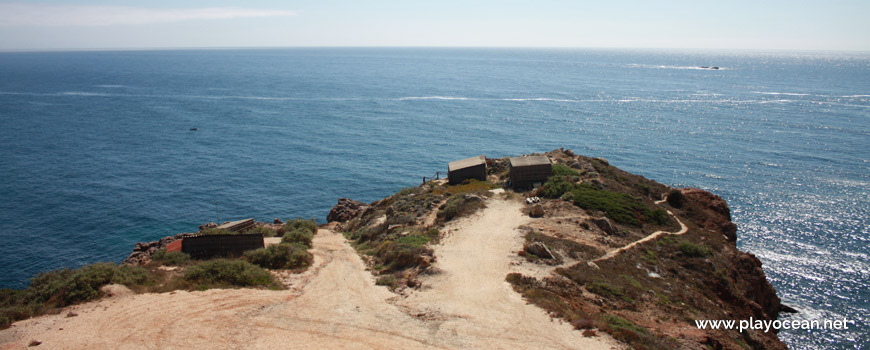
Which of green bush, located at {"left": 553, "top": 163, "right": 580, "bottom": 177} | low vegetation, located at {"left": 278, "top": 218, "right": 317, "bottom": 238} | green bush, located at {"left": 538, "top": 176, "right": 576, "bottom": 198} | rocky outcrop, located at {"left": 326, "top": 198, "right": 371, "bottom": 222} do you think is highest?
green bush, located at {"left": 553, "top": 163, "right": 580, "bottom": 177}

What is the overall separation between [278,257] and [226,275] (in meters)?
3.35

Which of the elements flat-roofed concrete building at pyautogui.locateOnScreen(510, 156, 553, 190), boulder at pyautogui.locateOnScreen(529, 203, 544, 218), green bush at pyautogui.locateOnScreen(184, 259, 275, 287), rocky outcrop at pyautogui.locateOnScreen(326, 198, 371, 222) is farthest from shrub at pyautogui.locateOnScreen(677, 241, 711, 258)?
rocky outcrop at pyautogui.locateOnScreen(326, 198, 371, 222)

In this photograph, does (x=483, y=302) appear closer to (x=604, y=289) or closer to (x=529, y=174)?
(x=604, y=289)

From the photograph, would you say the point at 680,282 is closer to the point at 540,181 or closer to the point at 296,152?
the point at 540,181

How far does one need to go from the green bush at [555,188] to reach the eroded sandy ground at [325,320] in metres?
12.4

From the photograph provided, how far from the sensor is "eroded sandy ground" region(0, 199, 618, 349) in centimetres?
1698

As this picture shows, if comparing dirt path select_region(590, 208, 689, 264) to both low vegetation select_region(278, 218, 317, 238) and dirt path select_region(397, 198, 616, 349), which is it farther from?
low vegetation select_region(278, 218, 317, 238)

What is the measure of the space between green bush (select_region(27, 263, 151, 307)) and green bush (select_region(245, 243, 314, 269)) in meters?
5.05

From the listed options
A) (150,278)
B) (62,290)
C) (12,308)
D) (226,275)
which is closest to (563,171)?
(226,275)

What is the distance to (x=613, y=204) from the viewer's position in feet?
107

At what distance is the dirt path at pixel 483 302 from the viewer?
17.2 meters

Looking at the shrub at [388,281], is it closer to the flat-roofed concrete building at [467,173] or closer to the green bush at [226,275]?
the green bush at [226,275]

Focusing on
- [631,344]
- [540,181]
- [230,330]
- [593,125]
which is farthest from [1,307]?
[593,125]

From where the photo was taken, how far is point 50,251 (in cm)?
4100
